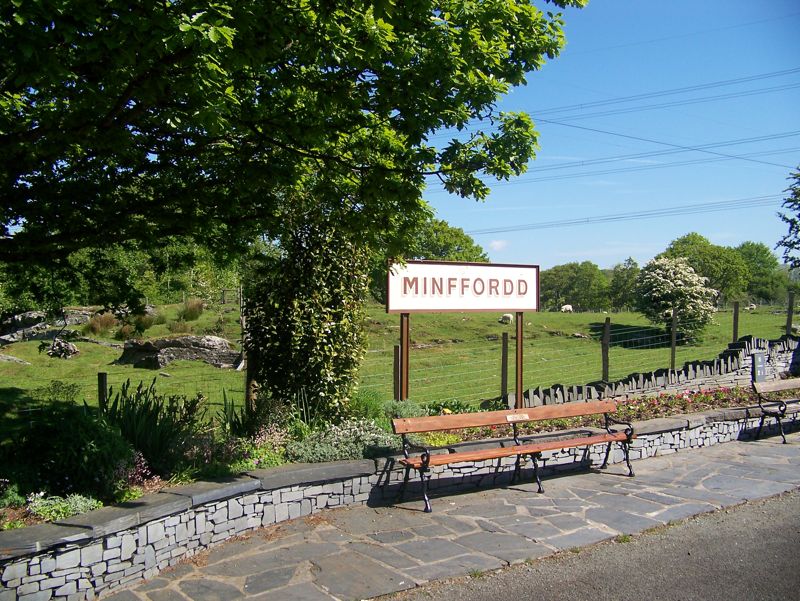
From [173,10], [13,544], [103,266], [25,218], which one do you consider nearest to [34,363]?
[103,266]

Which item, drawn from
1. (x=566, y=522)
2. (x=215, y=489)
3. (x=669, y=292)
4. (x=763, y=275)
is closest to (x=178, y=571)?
(x=215, y=489)

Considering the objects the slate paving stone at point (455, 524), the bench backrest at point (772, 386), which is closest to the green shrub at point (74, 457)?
the slate paving stone at point (455, 524)

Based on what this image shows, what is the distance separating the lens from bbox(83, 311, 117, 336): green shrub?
1670 cm

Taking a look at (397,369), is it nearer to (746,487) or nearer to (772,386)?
(746,487)

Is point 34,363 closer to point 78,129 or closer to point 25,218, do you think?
point 25,218

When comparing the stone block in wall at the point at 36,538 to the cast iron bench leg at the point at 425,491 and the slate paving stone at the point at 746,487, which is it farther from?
the slate paving stone at the point at 746,487

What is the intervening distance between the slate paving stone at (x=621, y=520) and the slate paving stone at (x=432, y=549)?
155cm

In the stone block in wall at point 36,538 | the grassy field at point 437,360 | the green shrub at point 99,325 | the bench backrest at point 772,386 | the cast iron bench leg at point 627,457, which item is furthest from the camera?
the green shrub at point 99,325

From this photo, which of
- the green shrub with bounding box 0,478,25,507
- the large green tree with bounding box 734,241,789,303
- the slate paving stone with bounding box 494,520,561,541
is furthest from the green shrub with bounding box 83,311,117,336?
the large green tree with bounding box 734,241,789,303

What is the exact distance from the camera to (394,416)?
326 inches

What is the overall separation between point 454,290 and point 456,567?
181 inches

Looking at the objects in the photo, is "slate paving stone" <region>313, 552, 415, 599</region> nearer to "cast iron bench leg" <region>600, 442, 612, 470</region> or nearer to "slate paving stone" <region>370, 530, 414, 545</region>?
"slate paving stone" <region>370, 530, 414, 545</region>

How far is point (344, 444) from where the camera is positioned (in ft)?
22.0

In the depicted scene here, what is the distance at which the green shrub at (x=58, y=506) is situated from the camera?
15.1 feet
